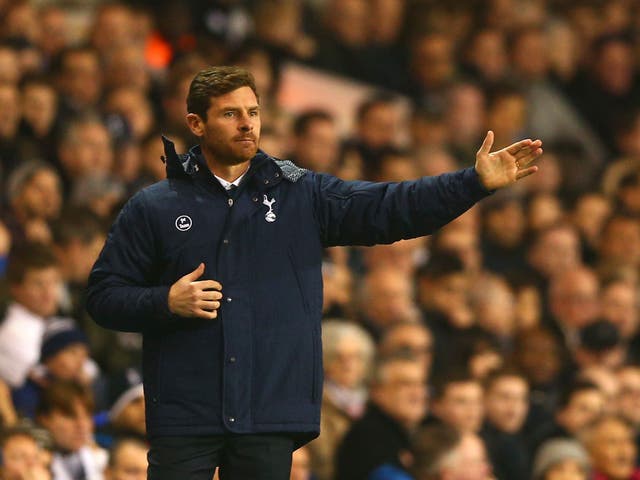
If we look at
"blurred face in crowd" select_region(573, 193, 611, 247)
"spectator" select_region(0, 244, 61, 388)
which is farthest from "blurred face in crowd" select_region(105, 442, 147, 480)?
"blurred face in crowd" select_region(573, 193, 611, 247)

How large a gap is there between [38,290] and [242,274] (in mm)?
2974

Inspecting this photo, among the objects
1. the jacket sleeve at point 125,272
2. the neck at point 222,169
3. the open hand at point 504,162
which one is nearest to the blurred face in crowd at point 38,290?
the jacket sleeve at point 125,272

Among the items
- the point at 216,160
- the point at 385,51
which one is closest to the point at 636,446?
the point at 385,51

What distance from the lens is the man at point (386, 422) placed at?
6.57 m

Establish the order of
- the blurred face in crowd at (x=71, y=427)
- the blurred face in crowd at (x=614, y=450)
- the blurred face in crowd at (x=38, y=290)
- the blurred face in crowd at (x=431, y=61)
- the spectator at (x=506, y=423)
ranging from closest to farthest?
the blurred face in crowd at (x=71, y=427) → the blurred face in crowd at (x=38, y=290) → the spectator at (x=506, y=423) → the blurred face in crowd at (x=614, y=450) → the blurred face in crowd at (x=431, y=61)

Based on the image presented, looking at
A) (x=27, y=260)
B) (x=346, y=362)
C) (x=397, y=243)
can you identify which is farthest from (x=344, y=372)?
(x=397, y=243)

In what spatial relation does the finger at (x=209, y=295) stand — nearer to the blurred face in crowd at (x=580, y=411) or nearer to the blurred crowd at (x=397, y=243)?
the blurred crowd at (x=397, y=243)

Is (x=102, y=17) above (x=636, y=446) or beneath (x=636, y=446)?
above

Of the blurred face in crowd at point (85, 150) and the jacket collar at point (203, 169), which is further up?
the blurred face in crowd at point (85, 150)

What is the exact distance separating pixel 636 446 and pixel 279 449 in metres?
4.57

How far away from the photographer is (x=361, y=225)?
417cm

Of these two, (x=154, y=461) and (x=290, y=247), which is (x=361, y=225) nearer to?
(x=290, y=247)

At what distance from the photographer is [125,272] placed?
412 cm

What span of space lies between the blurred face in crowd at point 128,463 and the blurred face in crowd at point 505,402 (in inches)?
89.8
